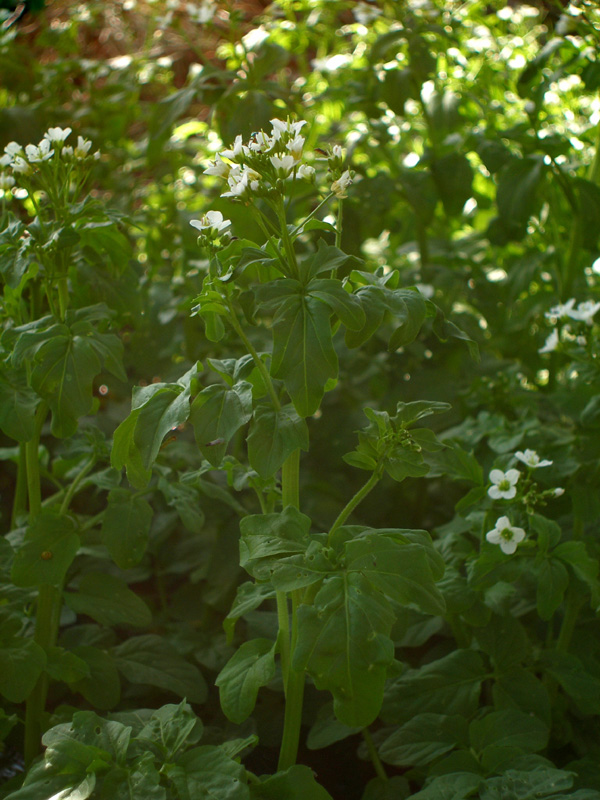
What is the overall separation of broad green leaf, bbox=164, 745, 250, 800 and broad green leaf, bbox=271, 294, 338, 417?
43 centimetres

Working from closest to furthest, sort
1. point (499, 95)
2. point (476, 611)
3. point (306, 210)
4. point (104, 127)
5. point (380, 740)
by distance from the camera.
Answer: point (476, 611) → point (380, 740) → point (306, 210) → point (499, 95) → point (104, 127)

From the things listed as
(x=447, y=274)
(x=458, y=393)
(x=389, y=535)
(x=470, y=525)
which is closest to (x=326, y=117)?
(x=447, y=274)

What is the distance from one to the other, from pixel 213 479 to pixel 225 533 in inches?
4.7

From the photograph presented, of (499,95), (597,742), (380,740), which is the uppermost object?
(499,95)

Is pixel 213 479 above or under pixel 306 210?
under

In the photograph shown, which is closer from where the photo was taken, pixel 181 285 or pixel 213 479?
pixel 213 479

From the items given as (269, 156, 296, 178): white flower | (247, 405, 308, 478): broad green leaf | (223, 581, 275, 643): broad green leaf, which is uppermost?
(269, 156, 296, 178): white flower

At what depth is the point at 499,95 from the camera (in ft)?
7.04

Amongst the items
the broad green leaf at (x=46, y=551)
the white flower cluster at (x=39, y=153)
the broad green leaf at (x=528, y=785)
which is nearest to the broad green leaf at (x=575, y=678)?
the broad green leaf at (x=528, y=785)

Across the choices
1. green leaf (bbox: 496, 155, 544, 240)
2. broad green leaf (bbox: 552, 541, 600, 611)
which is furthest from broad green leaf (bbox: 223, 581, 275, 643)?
green leaf (bbox: 496, 155, 544, 240)

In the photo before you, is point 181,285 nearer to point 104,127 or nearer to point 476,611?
point 104,127

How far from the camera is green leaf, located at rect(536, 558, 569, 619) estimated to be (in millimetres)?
1073

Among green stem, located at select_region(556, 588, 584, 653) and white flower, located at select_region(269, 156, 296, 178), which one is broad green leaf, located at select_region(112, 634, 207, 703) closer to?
green stem, located at select_region(556, 588, 584, 653)

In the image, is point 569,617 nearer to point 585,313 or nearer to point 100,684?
point 585,313
